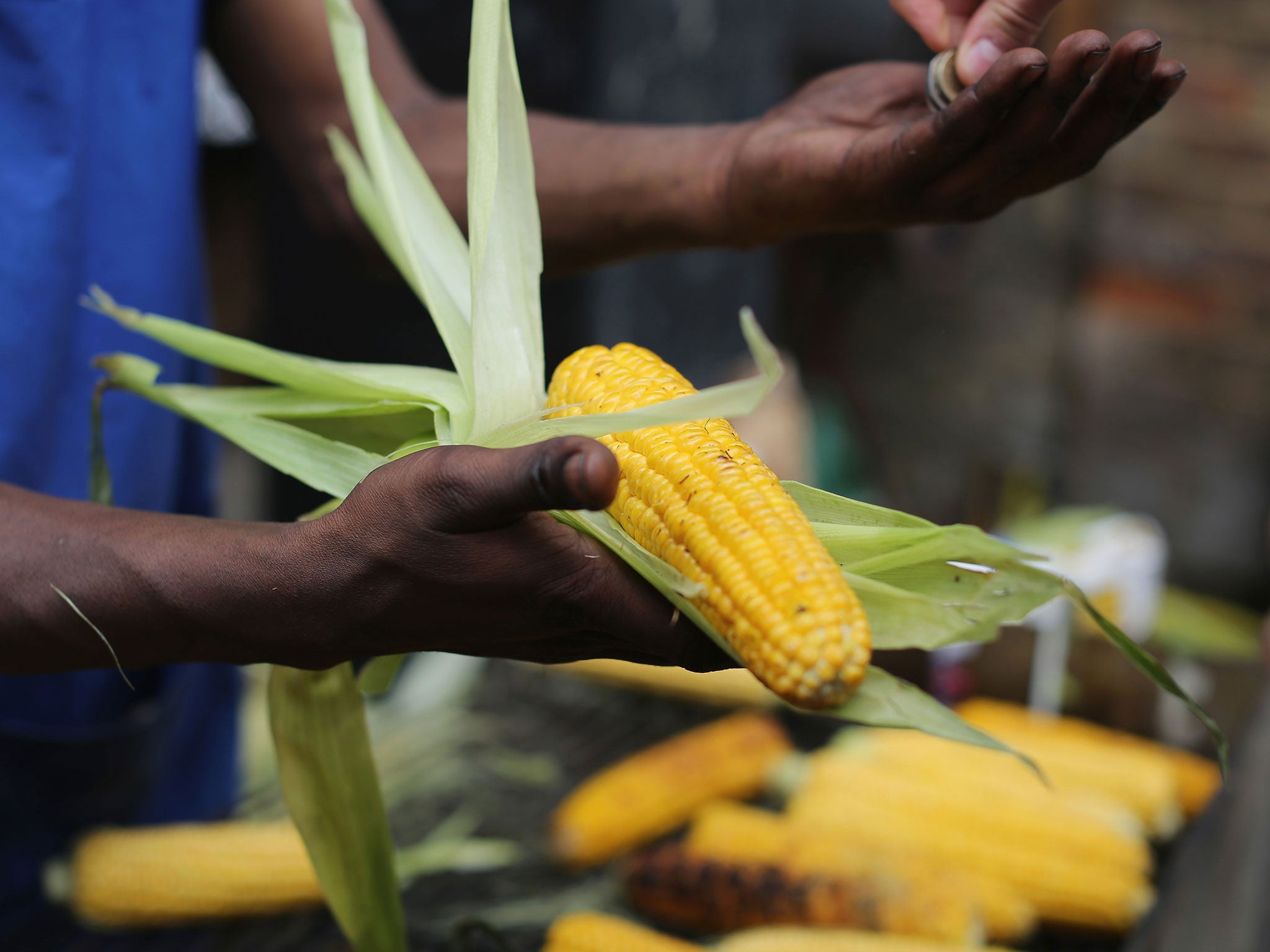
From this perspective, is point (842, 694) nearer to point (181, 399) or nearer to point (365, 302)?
point (181, 399)

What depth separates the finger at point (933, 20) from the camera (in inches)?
34.6

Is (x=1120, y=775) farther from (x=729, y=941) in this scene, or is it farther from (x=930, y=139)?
(x=930, y=139)

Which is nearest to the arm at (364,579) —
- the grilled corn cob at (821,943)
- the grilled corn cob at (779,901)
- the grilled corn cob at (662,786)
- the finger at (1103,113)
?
the finger at (1103,113)

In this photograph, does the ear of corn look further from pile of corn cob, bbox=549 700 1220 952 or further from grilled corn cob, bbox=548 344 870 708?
grilled corn cob, bbox=548 344 870 708

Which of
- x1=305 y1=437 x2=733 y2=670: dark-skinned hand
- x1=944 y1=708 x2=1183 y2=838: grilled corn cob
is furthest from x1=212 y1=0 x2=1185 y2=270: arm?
x1=944 y1=708 x2=1183 y2=838: grilled corn cob

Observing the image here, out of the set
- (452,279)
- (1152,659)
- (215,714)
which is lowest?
(215,714)

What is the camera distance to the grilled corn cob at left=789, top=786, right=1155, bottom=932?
137 cm

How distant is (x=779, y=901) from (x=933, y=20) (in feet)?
3.48

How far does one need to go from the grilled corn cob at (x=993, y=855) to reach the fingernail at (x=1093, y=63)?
43.0 inches

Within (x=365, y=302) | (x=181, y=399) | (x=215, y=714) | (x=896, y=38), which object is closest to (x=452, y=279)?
(x=181, y=399)

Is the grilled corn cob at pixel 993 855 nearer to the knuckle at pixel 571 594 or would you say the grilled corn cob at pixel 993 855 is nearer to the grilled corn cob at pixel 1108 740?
the grilled corn cob at pixel 1108 740

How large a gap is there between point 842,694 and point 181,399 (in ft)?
2.24

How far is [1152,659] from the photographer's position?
73cm

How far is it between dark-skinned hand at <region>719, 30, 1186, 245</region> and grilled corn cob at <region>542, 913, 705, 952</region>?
831 mm
